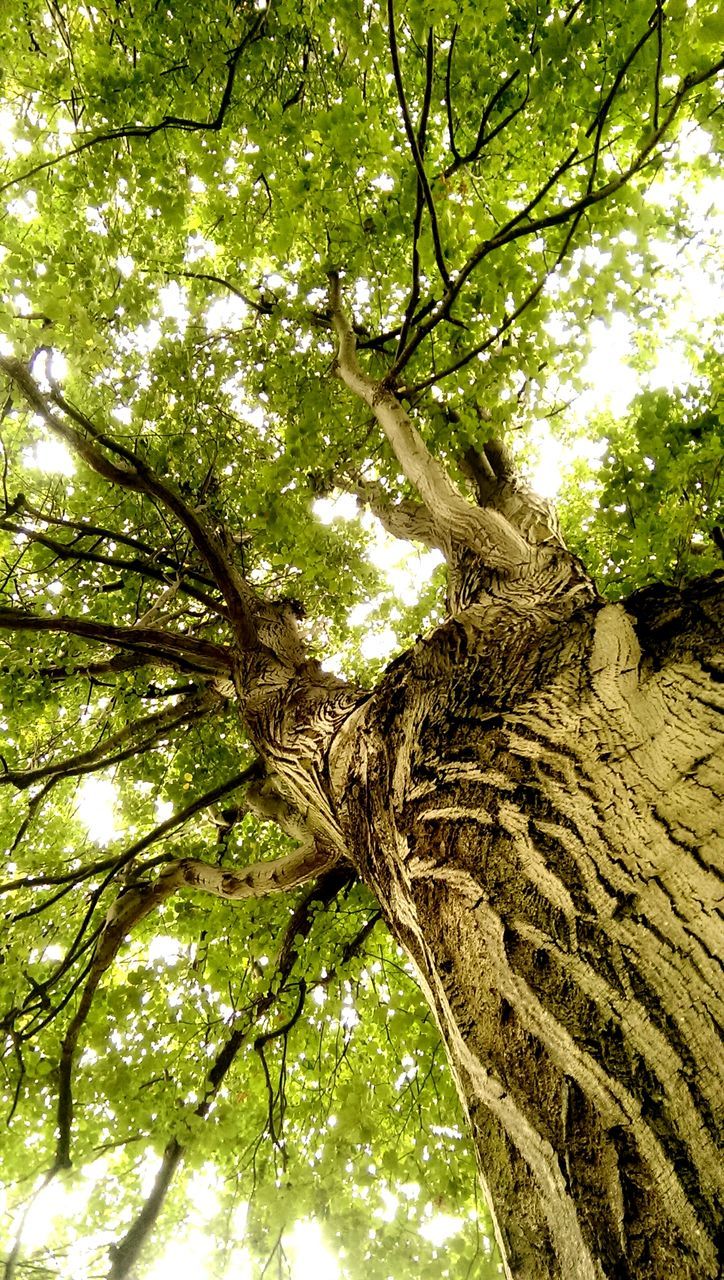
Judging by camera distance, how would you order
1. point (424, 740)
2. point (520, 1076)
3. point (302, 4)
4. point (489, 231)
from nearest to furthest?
1. point (520, 1076)
2. point (424, 740)
3. point (302, 4)
4. point (489, 231)

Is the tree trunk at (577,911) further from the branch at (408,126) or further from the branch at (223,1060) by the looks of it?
the branch at (223,1060)

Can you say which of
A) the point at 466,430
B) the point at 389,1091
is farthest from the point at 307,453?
the point at 389,1091

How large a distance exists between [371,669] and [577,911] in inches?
216

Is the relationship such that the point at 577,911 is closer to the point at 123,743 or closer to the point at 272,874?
the point at 272,874

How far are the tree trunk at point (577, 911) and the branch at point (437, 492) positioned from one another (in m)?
1.44

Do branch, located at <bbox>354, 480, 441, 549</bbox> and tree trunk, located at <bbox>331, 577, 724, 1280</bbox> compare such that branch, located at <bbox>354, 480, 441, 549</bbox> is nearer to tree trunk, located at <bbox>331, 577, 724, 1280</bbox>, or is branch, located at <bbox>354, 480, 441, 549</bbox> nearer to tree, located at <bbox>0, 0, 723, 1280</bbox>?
tree, located at <bbox>0, 0, 723, 1280</bbox>

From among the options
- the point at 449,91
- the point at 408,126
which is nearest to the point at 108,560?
the point at 408,126

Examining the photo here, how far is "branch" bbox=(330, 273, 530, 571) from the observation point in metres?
3.56

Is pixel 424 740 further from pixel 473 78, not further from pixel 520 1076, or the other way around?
pixel 473 78

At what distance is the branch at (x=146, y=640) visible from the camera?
125 inches

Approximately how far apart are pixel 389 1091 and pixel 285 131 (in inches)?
216

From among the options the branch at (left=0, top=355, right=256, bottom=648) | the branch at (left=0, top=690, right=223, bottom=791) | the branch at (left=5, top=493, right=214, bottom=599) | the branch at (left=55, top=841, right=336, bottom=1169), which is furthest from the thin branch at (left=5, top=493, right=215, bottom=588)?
the branch at (left=55, top=841, right=336, bottom=1169)

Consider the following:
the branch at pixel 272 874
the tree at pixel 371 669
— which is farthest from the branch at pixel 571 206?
the branch at pixel 272 874

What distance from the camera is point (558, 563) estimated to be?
3.24 m
